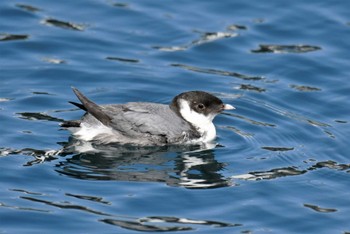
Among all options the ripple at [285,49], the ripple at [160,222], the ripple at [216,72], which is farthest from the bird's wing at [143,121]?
the ripple at [285,49]

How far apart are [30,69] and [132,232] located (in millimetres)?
6350

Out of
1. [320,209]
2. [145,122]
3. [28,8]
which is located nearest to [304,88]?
[145,122]

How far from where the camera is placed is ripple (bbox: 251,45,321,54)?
64.2 ft

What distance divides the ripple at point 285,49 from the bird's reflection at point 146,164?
4.38 m

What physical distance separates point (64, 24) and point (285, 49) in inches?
175

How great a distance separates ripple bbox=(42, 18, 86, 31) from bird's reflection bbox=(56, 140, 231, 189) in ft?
16.6

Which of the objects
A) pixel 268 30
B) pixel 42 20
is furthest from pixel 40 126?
pixel 268 30

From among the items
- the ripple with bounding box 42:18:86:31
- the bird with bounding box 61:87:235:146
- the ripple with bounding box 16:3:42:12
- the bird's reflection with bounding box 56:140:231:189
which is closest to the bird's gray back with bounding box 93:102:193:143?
the bird with bounding box 61:87:235:146

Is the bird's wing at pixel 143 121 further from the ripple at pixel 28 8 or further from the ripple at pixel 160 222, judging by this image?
the ripple at pixel 28 8

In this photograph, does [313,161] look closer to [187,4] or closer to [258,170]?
[258,170]

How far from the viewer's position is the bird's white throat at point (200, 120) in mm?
15953

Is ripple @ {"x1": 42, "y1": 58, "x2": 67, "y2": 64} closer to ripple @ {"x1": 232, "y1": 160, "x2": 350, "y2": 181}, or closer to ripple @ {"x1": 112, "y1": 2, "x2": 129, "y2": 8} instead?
ripple @ {"x1": 112, "y1": 2, "x2": 129, "y2": 8}

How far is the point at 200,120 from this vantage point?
16094 millimetres

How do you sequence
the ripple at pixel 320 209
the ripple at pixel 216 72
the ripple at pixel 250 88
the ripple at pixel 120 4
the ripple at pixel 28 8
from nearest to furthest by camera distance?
1. the ripple at pixel 320 209
2. the ripple at pixel 250 88
3. the ripple at pixel 216 72
4. the ripple at pixel 28 8
5. the ripple at pixel 120 4
